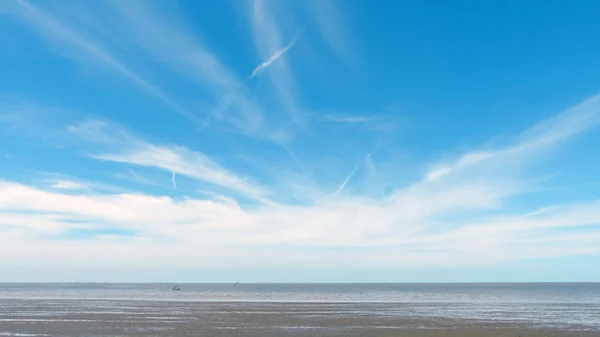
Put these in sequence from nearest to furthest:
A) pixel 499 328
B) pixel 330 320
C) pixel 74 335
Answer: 1. pixel 74 335
2. pixel 499 328
3. pixel 330 320

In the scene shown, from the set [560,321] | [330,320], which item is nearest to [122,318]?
[330,320]

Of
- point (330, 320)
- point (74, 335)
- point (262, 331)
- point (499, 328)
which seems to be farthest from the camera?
point (330, 320)

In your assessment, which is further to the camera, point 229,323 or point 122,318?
point 122,318

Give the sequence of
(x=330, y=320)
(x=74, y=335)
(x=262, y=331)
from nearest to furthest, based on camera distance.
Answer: (x=74, y=335) < (x=262, y=331) < (x=330, y=320)

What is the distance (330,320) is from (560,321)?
77.3 feet

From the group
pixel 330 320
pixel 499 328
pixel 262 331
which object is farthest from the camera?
pixel 330 320

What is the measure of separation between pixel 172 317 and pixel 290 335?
19.2 metres

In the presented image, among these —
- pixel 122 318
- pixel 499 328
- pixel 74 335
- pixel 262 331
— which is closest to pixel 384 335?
pixel 262 331

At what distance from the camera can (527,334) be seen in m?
39.6

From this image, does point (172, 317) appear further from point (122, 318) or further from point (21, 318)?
point (21, 318)

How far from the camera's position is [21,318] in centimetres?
→ 5025

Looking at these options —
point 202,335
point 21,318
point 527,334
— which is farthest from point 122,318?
point 527,334

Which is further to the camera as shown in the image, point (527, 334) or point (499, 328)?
point (499, 328)

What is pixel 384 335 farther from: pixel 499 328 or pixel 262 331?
pixel 499 328
